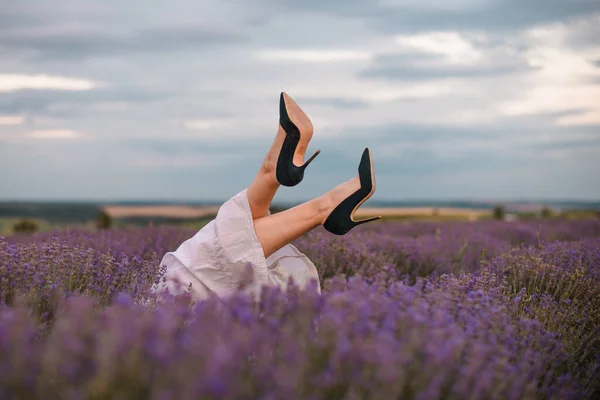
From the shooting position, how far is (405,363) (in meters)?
1.62

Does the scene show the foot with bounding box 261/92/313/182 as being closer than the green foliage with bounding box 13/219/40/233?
Yes

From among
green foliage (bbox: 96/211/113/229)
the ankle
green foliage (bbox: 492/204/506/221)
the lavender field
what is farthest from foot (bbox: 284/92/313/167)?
green foliage (bbox: 492/204/506/221)

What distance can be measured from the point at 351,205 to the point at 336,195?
4.1 inches

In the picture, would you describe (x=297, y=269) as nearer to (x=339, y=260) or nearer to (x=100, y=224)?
(x=339, y=260)

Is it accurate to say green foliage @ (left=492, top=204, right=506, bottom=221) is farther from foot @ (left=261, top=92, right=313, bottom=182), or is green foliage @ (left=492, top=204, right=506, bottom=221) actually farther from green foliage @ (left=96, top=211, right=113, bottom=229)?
foot @ (left=261, top=92, right=313, bottom=182)

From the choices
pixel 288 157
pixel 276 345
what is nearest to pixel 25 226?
pixel 288 157

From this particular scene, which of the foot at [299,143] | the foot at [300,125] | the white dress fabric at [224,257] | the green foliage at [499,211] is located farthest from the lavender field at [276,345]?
the green foliage at [499,211]

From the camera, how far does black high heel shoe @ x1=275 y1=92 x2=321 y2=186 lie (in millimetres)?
3338

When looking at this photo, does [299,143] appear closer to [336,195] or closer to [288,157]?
[288,157]

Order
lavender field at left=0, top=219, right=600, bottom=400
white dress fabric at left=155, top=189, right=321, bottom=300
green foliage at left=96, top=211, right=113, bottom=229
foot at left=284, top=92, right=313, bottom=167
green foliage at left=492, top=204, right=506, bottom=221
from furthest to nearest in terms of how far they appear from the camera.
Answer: green foliage at left=492, top=204, right=506, bottom=221
green foliage at left=96, top=211, right=113, bottom=229
foot at left=284, top=92, right=313, bottom=167
white dress fabric at left=155, top=189, right=321, bottom=300
lavender field at left=0, top=219, right=600, bottom=400

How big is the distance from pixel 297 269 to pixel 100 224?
8.00m

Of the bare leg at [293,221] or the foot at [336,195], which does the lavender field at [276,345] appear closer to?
the bare leg at [293,221]

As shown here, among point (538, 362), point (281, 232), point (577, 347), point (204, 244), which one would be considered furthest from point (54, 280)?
point (577, 347)

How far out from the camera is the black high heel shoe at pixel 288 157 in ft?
11.0
